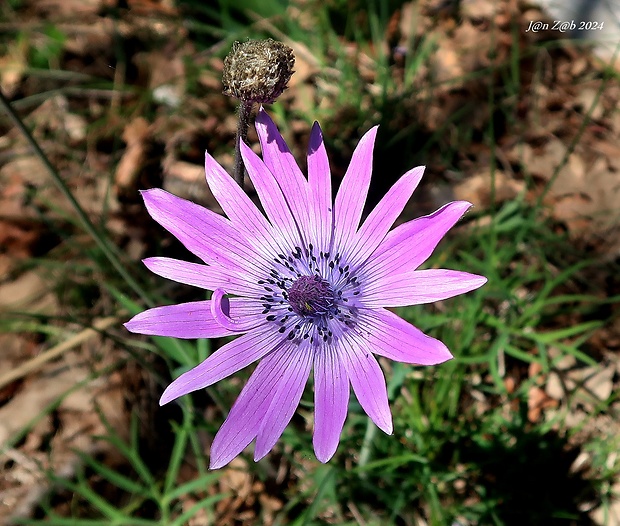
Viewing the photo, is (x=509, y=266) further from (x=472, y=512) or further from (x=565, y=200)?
(x=472, y=512)

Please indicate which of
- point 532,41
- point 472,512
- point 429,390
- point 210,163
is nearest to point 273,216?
point 210,163

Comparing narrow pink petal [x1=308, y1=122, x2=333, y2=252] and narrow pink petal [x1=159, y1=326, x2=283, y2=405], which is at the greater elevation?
narrow pink petal [x1=308, y1=122, x2=333, y2=252]

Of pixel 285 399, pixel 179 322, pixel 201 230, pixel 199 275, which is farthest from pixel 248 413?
pixel 201 230

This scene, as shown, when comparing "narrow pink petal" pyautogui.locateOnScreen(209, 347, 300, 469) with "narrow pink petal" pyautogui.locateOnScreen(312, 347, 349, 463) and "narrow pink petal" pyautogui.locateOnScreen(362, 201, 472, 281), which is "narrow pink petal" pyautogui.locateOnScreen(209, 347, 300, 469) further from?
"narrow pink petal" pyautogui.locateOnScreen(362, 201, 472, 281)

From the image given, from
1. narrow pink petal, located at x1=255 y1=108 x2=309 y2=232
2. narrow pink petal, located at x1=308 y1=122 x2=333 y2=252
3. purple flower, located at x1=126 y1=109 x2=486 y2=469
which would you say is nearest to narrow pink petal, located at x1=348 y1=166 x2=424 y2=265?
purple flower, located at x1=126 y1=109 x2=486 y2=469

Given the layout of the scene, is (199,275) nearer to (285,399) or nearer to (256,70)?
(285,399)

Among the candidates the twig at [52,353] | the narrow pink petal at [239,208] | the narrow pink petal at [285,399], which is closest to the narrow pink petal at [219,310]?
the narrow pink petal at [285,399]
